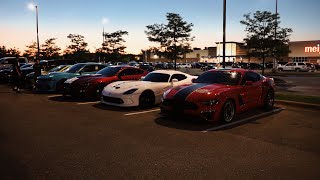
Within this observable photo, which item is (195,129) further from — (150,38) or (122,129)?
(150,38)

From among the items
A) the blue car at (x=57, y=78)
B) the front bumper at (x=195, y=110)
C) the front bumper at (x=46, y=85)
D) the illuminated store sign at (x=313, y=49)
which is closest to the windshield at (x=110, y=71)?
the blue car at (x=57, y=78)

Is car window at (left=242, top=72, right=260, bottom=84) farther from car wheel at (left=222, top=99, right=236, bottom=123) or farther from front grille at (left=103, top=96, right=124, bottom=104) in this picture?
front grille at (left=103, top=96, right=124, bottom=104)

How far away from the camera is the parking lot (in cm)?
431

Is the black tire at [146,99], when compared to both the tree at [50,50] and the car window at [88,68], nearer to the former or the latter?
the car window at [88,68]

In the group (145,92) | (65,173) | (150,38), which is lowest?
(65,173)

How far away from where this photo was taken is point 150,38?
81.1 ft

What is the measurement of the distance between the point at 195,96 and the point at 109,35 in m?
26.9

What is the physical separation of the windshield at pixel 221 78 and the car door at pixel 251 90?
26 cm

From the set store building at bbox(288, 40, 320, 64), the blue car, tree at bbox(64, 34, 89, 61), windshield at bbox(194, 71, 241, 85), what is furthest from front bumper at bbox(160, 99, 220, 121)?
store building at bbox(288, 40, 320, 64)

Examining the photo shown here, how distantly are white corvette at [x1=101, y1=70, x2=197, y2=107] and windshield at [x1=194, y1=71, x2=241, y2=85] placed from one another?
1.45 m

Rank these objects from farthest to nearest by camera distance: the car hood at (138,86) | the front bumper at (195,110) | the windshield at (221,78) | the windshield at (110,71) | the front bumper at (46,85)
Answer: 1. the front bumper at (46,85)
2. the windshield at (110,71)
3. the car hood at (138,86)
4. the windshield at (221,78)
5. the front bumper at (195,110)

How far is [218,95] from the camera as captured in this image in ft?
24.1

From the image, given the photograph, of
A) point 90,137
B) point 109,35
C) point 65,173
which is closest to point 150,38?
point 109,35

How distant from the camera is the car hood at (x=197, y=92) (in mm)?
7348
